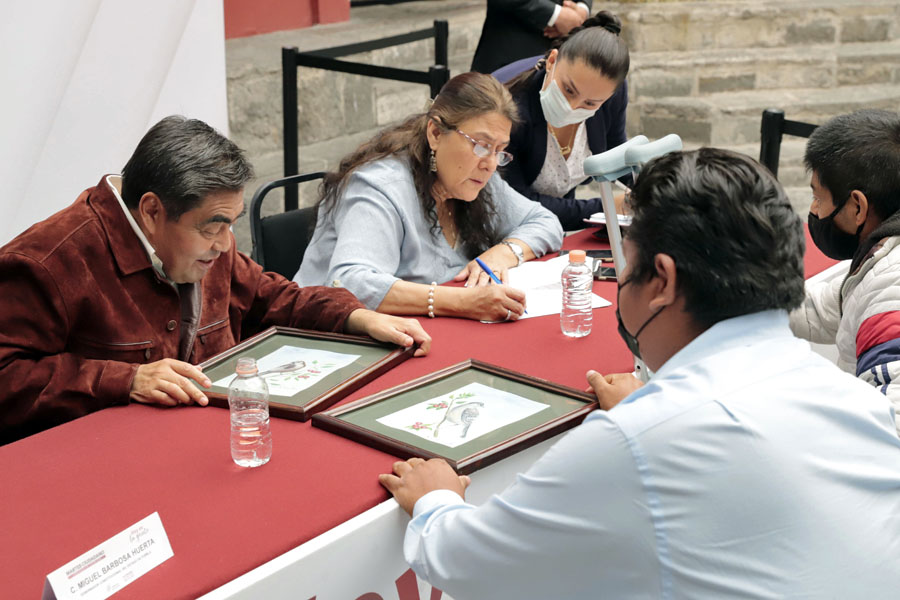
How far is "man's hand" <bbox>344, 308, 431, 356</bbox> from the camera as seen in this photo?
7.18 feet

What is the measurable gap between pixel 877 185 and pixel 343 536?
1360 millimetres

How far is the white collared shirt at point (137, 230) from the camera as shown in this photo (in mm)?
1997

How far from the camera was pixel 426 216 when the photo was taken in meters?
2.74

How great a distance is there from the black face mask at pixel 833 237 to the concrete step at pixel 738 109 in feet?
14.4

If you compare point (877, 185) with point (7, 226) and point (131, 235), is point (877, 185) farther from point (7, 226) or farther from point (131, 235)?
point (7, 226)

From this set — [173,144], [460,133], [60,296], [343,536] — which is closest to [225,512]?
[343,536]

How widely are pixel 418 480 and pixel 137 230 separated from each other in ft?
2.67

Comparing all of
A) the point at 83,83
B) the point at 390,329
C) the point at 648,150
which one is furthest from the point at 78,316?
the point at 83,83

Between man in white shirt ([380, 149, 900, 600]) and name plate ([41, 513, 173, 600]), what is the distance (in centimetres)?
44

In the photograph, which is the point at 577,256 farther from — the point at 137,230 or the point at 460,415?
the point at 137,230

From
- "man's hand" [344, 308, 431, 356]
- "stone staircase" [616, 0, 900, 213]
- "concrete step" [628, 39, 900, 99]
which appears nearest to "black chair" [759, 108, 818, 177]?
"man's hand" [344, 308, 431, 356]

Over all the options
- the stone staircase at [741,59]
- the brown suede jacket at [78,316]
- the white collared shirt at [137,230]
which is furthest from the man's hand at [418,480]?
the stone staircase at [741,59]

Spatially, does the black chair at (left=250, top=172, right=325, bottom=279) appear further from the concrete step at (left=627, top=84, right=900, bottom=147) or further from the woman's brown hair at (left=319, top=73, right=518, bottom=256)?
the concrete step at (left=627, top=84, right=900, bottom=147)

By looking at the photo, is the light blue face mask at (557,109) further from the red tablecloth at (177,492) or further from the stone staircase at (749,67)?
the stone staircase at (749,67)
